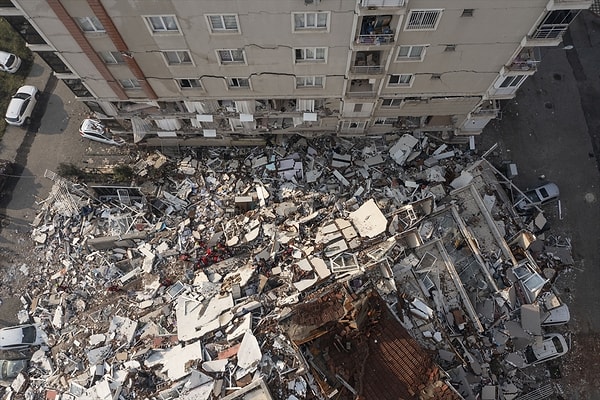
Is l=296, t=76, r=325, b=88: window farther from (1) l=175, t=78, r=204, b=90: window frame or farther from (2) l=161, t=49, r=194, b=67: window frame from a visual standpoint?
(2) l=161, t=49, r=194, b=67: window frame

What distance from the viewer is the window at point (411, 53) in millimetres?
23312

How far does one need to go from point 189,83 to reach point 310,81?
7.30 metres

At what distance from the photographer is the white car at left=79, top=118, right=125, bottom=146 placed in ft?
110

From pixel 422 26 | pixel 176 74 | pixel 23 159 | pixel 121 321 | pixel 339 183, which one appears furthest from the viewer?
pixel 23 159

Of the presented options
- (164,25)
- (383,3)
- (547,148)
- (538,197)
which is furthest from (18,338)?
(547,148)

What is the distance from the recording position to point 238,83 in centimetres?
2612

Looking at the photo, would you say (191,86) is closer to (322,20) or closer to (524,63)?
(322,20)

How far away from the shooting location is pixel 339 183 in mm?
31156

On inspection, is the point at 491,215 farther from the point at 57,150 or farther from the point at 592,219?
the point at 57,150

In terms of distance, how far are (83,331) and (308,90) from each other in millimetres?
20710

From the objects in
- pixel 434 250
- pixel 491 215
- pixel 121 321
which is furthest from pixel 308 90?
pixel 121 321

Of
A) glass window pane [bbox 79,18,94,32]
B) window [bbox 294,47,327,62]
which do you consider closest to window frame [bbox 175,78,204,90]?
glass window pane [bbox 79,18,94,32]

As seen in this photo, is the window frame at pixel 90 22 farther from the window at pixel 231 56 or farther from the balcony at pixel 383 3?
the balcony at pixel 383 3

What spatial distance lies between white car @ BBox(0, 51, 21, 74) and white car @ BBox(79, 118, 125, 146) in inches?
362
